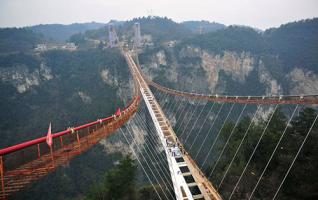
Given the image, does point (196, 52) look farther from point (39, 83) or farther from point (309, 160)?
point (309, 160)

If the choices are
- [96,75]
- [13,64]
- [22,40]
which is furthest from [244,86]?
[22,40]

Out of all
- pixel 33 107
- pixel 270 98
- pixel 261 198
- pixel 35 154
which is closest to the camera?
pixel 35 154

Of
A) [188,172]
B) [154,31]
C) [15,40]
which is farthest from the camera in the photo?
[154,31]

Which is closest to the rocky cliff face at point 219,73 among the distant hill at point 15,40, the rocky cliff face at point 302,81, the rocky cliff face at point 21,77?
the rocky cliff face at point 302,81

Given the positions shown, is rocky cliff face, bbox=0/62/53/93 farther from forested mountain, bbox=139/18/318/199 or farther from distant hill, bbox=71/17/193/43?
distant hill, bbox=71/17/193/43

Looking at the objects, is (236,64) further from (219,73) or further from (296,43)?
(296,43)

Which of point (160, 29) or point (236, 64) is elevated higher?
point (160, 29)

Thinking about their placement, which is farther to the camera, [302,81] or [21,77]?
[302,81]

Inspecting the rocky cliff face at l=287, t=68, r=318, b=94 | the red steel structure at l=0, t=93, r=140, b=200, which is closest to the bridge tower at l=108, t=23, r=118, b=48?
the rocky cliff face at l=287, t=68, r=318, b=94

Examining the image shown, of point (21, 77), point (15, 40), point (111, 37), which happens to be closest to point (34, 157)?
point (21, 77)

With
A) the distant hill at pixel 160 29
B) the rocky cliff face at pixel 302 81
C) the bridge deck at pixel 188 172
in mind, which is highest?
the distant hill at pixel 160 29

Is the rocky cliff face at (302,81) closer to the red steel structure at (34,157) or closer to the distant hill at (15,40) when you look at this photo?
the red steel structure at (34,157)
